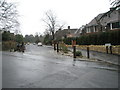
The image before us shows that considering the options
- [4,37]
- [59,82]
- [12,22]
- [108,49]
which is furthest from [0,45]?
[59,82]

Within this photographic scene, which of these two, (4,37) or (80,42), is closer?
(80,42)

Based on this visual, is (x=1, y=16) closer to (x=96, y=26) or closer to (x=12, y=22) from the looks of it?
(x=12, y=22)

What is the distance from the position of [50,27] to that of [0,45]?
124ft

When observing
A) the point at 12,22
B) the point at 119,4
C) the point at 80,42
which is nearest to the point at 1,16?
the point at 12,22

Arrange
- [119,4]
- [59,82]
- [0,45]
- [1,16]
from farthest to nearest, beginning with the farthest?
[0,45], [1,16], [119,4], [59,82]

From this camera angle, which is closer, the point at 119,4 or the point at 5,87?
the point at 5,87

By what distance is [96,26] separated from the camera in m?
42.9

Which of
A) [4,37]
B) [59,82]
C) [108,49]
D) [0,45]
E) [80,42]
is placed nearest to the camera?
[59,82]

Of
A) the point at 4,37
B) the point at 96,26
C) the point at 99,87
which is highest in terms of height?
the point at 96,26

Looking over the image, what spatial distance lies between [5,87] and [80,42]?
101 feet

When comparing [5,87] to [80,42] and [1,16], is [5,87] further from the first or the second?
[80,42]

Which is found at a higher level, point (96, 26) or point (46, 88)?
point (96, 26)

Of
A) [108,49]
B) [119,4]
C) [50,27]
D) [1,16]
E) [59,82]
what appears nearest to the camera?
[59,82]

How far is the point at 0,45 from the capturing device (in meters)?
32.2
